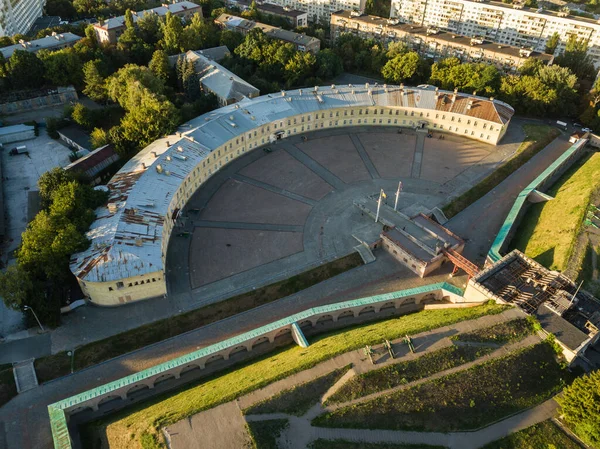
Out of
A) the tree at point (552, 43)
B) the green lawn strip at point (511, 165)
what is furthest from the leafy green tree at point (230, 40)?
the tree at point (552, 43)

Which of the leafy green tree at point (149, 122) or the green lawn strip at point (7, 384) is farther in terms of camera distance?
the leafy green tree at point (149, 122)

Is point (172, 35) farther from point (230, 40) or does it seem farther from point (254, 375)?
point (254, 375)

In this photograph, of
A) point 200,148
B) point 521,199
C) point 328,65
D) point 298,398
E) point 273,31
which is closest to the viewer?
point 298,398

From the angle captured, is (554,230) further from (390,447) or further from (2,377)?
(2,377)

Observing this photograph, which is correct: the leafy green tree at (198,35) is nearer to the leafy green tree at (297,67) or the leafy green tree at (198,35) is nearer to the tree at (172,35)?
the tree at (172,35)

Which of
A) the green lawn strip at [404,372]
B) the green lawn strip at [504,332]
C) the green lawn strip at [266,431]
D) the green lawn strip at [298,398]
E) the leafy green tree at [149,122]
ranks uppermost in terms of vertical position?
the leafy green tree at [149,122]

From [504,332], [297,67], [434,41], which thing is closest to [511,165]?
[504,332]

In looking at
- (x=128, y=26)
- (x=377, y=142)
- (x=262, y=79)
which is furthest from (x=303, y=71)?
(x=128, y=26)
